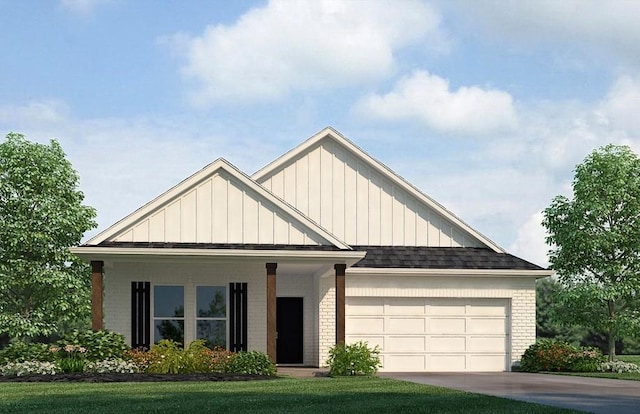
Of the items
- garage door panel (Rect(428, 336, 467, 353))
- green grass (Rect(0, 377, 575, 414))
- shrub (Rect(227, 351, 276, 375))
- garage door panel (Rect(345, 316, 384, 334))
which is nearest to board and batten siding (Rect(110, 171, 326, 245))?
shrub (Rect(227, 351, 276, 375))

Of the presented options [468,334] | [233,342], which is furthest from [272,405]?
[468,334]

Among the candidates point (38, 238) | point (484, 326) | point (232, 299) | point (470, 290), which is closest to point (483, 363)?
point (484, 326)

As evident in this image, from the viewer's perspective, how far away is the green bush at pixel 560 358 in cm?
2800

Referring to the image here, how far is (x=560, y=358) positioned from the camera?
2806 centimetres

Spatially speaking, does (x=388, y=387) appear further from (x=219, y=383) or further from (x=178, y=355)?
(x=178, y=355)

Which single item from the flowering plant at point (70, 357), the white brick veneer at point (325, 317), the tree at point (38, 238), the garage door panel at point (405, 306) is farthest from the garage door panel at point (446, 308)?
the tree at point (38, 238)

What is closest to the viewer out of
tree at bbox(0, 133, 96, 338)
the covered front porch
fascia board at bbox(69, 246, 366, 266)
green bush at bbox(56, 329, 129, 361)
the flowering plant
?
the flowering plant

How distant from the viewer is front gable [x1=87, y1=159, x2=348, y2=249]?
2517 centimetres

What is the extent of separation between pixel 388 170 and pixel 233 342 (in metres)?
7.44

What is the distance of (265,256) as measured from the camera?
25.1 meters

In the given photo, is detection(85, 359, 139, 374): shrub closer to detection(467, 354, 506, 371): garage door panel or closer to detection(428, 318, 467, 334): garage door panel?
detection(428, 318, 467, 334): garage door panel

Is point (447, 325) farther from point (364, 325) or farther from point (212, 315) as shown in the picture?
point (212, 315)

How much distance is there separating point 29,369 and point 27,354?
103cm

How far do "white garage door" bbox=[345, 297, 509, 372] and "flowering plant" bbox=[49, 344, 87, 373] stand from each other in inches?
330
